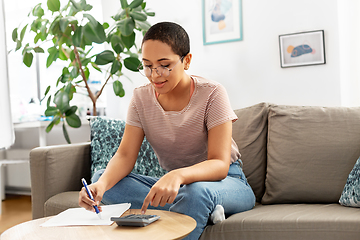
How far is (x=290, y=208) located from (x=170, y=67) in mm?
741

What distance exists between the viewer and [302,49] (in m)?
2.41

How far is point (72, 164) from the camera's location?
6.18 feet

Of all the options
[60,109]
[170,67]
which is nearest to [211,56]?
[60,109]

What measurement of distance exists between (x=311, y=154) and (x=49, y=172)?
3.92ft

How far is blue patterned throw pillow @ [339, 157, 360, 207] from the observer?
1426 millimetres

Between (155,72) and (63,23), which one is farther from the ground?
(63,23)

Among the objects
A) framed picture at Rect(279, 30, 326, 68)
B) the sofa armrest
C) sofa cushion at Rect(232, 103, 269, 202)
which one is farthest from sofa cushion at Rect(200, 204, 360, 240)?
framed picture at Rect(279, 30, 326, 68)

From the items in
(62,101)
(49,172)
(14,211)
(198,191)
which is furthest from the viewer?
(14,211)

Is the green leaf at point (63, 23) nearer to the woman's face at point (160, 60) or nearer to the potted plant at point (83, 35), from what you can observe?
the potted plant at point (83, 35)

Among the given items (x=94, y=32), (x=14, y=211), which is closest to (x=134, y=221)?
(x=94, y=32)

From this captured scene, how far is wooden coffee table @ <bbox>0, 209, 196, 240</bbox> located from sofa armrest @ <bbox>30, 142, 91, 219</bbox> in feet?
2.54

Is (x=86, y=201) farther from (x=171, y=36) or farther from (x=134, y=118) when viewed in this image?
(x=171, y=36)

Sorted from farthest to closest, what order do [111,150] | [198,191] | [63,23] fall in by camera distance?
[63,23]
[111,150]
[198,191]

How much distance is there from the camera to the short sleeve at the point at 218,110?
1.33m
